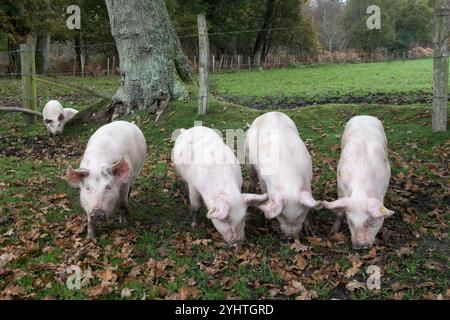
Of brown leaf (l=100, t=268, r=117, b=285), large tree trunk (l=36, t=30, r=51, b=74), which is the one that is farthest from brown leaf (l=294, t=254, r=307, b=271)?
large tree trunk (l=36, t=30, r=51, b=74)

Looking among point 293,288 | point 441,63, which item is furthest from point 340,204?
point 441,63

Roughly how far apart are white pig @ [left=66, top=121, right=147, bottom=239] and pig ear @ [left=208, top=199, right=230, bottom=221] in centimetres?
131

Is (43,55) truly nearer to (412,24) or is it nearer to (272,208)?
(272,208)

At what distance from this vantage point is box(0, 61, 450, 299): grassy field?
495cm

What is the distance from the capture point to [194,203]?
6500mm

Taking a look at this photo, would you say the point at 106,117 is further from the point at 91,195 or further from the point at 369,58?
the point at 369,58

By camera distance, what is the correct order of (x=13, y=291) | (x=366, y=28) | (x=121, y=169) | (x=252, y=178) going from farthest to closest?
1. (x=366, y=28)
2. (x=252, y=178)
3. (x=121, y=169)
4. (x=13, y=291)

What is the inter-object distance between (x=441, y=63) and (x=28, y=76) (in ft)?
31.5

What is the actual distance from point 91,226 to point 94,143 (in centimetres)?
115

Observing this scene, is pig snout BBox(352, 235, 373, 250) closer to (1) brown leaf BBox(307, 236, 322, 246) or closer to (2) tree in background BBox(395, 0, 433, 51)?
(1) brown leaf BBox(307, 236, 322, 246)

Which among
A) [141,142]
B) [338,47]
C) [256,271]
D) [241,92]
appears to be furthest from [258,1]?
[256,271]

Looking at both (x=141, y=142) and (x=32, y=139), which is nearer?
(x=141, y=142)

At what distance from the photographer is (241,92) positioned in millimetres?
20219
